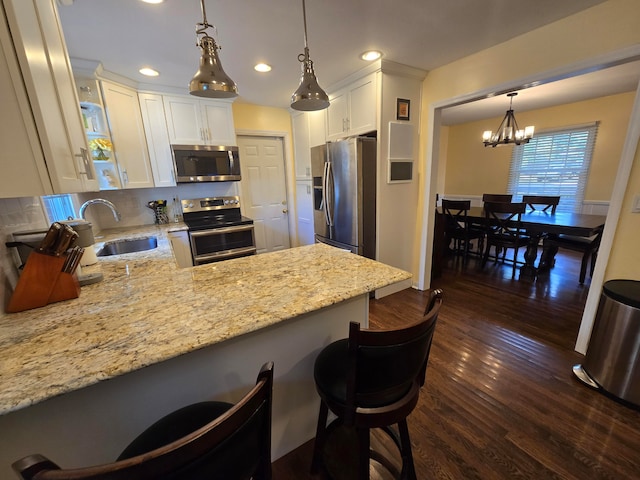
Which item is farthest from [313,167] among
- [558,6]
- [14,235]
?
[14,235]

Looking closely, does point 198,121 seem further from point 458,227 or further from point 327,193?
point 458,227

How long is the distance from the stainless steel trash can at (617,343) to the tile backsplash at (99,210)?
3177 mm

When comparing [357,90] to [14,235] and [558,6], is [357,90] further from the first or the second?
[14,235]

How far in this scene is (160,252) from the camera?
1963 mm

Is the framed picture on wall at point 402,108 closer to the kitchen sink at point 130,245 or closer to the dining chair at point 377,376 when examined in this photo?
the dining chair at point 377,376

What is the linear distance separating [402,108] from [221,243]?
8.42ft

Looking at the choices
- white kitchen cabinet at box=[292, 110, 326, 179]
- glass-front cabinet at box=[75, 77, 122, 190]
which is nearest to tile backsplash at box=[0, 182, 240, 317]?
glass-front cabinet at box=[75, 77, 122, 190]

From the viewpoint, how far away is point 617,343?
5.18 ft

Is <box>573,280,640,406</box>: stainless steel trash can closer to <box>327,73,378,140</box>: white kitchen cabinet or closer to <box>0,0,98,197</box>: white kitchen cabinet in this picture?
<box>327,73,378,140</box>: white kitchen cabinet

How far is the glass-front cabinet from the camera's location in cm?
238

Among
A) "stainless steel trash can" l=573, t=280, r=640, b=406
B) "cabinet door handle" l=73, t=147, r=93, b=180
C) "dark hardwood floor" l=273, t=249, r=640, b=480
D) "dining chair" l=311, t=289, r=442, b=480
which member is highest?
"cabinet door handle" l=73, t=147, r=93, b=180

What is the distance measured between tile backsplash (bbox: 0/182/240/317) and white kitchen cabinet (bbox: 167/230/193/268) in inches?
26.9

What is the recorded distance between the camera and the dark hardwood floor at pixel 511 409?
1.29 meters

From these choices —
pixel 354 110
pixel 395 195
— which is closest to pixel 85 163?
pixel 354 110
